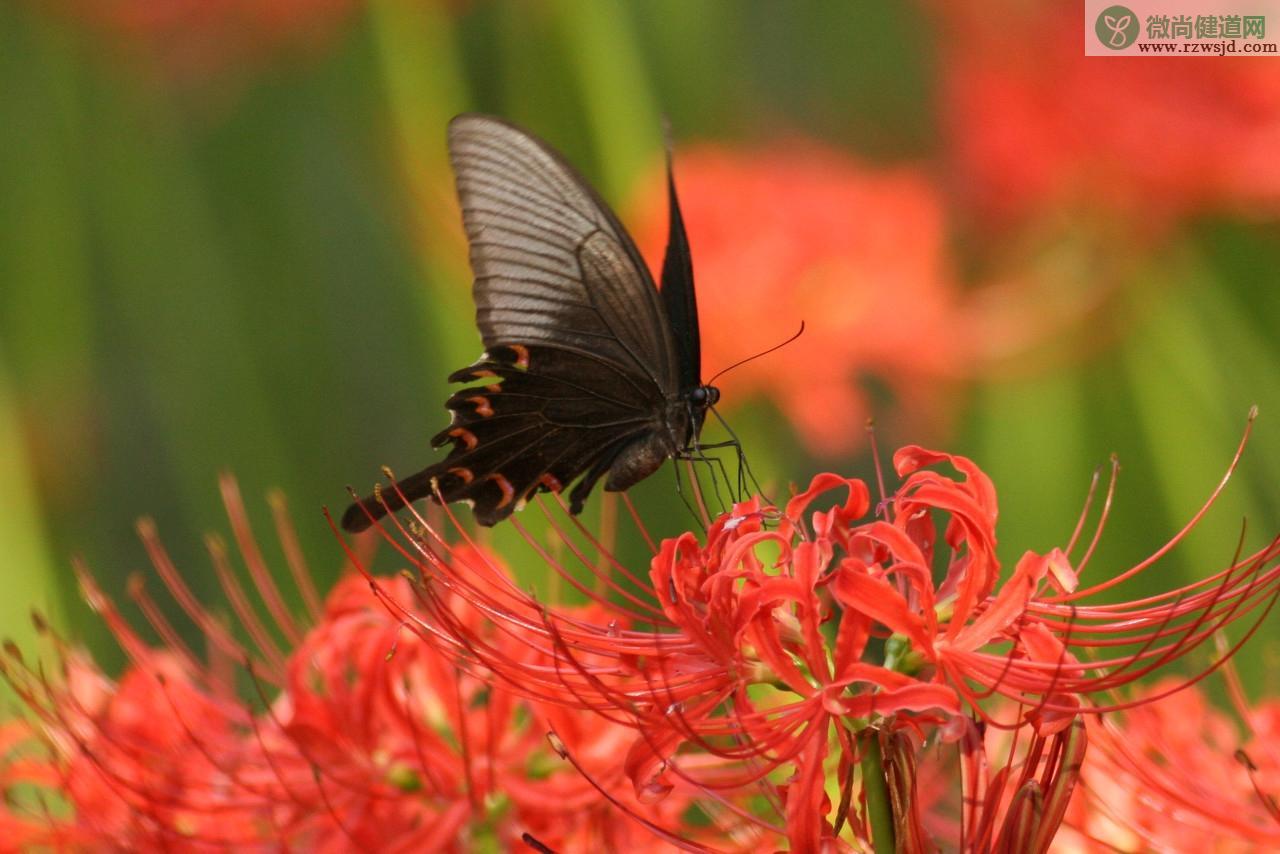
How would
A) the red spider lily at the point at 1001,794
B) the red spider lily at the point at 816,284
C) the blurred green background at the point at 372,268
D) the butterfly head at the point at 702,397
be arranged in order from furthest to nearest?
1. the blurred green background at the point at 372,268
2. the red spider lily at the point at 816,284
3. the butterfly head at the point at 702,397
4. the red spider lily at the point at 1001,794

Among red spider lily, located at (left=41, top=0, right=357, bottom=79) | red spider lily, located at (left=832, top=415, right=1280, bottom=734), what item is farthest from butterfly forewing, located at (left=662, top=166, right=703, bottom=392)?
red spider lily, located at (left=41, top=0, right=357, bottom=79)

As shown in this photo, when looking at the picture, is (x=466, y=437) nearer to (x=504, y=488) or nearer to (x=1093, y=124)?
(x=504, y=488)

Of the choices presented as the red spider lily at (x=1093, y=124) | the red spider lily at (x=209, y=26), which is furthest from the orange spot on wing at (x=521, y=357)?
the red spider lily at (x=209, y=26)

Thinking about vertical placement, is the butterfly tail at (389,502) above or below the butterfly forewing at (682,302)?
below

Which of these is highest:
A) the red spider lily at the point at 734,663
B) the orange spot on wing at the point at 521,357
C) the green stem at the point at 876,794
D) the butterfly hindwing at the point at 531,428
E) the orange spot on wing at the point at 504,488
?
Result: the orange spot on wing at the point at 521,357
